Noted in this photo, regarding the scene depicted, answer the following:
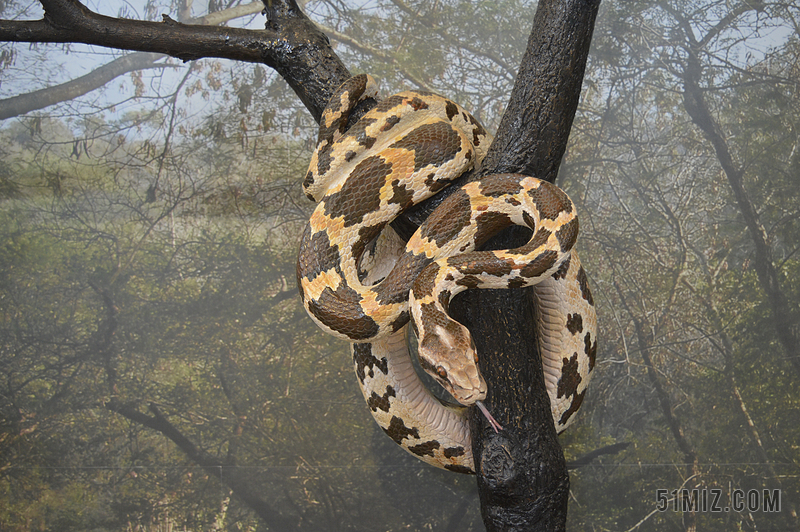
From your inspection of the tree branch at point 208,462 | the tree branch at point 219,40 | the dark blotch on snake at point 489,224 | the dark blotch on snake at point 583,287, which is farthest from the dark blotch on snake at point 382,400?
the tree branch at point 208,462

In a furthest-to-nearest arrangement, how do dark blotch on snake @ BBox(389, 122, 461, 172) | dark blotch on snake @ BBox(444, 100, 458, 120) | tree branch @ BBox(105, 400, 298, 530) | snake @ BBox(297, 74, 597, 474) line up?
tree branch @ BBox(105, 400, 298, 530)
dark blotch on snake @ BBox(444, 100, 458, 120)
dark blotch on snake @ BBox(389, 122, 461, 172)
snake @ BBox(297, 74, 597, 474)

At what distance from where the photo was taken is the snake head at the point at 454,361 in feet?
4.52

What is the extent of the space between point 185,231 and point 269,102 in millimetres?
870

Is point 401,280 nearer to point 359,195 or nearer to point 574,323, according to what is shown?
point 359,195

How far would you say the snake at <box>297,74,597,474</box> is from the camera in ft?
4.88

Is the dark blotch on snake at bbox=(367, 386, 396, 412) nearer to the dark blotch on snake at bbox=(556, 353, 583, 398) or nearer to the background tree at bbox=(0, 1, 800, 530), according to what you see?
the dark blotch on snake at bbox=(556, 353, 583, 398)

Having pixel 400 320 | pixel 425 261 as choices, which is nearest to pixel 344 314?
pixel 400 320

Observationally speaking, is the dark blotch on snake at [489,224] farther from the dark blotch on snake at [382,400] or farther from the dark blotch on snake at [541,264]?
the dark blotch on snake at [382,400]

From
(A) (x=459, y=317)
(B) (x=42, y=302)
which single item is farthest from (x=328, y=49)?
(B) (x=42, y=302)

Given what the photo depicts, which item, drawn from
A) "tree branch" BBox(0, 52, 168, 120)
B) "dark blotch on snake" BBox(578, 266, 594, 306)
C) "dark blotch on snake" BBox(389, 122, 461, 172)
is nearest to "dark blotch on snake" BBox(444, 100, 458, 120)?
"dark blotch on snake" BBox(389, 122, 461, 172)

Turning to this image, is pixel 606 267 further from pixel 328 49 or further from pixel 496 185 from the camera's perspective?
pixel 328 49

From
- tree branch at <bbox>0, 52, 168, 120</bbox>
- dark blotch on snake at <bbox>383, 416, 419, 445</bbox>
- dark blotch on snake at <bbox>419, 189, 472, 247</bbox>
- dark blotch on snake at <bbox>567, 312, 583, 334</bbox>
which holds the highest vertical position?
tree branch at <bbox>0, 52, 168, 120</bbox>

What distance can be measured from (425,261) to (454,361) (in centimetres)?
34

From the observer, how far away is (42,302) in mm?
2971
